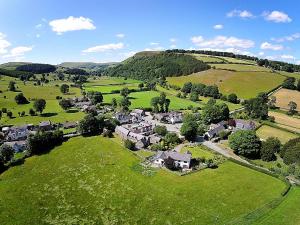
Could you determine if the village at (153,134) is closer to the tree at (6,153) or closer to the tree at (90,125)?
the tree at (90,125)

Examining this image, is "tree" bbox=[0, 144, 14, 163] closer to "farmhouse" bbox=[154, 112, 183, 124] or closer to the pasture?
"farmhouse" bbox=[154, 112, 183, 124]

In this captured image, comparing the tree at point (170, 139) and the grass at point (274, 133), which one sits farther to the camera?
the grass at point (274, 133)

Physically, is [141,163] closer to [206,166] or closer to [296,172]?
[206,166]

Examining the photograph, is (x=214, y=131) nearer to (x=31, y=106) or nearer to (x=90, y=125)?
(x=90, y=125)

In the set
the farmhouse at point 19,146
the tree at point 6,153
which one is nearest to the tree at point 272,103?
the farmhouse at point 19,146

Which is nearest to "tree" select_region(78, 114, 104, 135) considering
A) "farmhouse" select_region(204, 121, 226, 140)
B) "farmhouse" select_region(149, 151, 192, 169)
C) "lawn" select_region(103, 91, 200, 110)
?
"farmhouse" select_region(149, 151, 192, 169)
